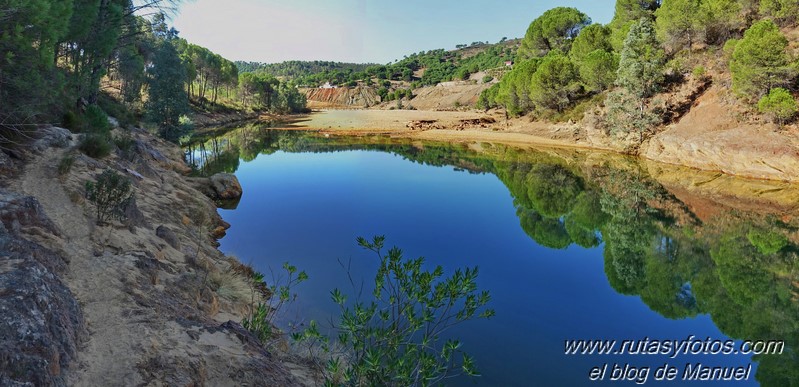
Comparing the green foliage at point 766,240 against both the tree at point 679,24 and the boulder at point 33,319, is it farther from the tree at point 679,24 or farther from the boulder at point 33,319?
the tree at point 679,24

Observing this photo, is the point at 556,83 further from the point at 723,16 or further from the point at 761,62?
the point at 761,62

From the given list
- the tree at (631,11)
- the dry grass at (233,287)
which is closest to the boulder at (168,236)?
the dry grass at (233,287)

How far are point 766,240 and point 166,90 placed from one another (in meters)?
36.6

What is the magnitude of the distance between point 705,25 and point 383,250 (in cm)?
3774

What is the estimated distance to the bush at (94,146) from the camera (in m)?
13.5

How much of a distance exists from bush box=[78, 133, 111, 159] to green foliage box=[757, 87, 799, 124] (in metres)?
34.3

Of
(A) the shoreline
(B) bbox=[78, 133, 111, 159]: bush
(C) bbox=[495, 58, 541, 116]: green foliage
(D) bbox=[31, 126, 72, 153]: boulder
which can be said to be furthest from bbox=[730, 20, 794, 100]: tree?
(D) bbox=[31, 126, 72, 153]: boulder

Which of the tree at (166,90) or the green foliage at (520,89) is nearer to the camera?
the tree at (166,90)

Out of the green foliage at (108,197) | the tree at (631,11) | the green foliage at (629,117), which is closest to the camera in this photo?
the green foliage at (108,197)

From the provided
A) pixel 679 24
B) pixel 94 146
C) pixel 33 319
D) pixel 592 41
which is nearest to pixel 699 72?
pixel 679 24

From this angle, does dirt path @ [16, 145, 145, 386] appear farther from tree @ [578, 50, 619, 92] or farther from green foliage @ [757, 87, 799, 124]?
tree @ [578, 50, 619, 92]

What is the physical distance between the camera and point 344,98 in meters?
148

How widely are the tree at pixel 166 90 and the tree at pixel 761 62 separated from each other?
130 ft

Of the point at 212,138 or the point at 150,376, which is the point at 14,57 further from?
the point at 212,138
